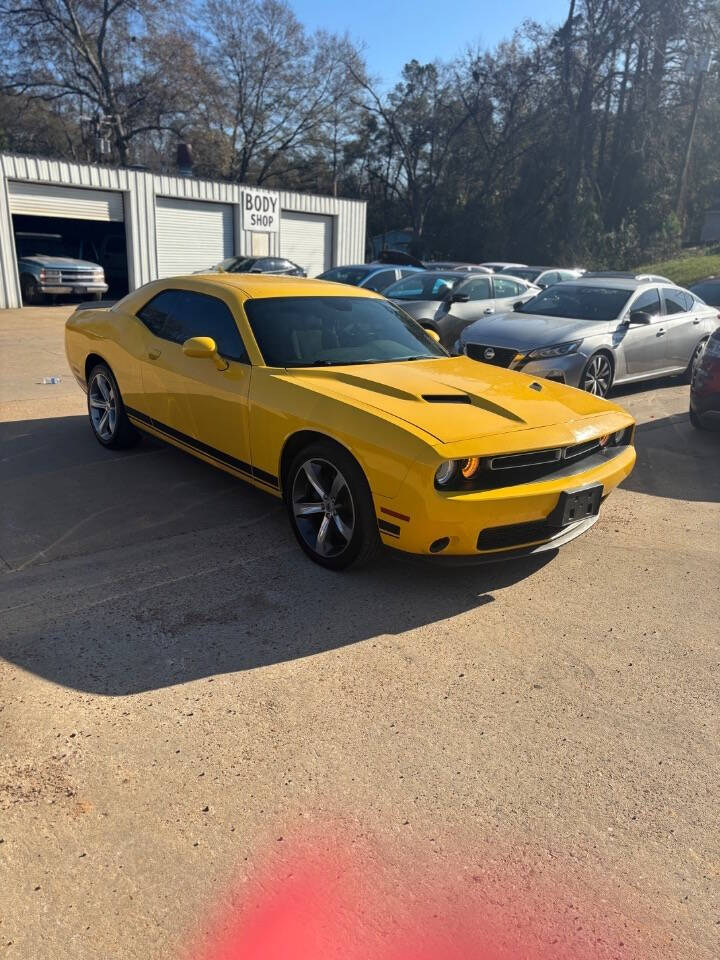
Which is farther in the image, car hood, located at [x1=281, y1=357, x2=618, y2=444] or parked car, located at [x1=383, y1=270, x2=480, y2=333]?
parked car, located at [x1=383, y1=270, x2=480, y2=333]

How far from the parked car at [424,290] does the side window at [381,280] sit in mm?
2335

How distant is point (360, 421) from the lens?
3840mm

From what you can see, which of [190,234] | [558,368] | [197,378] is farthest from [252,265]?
[197,378]

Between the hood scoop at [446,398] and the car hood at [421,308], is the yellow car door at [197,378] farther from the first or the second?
the car hood at [421,308]

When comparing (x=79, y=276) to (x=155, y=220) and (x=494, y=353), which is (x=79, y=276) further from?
(x=494, y=353)

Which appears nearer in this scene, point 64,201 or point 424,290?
point 424,290

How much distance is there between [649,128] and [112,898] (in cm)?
4796

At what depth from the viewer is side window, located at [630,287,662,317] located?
9531mm

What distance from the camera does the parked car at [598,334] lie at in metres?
8.47

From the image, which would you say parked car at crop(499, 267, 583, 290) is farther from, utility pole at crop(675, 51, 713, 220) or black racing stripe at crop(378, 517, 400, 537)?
utility pole at crop(675, 51, 713, 220)

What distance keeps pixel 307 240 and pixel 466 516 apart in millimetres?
26037

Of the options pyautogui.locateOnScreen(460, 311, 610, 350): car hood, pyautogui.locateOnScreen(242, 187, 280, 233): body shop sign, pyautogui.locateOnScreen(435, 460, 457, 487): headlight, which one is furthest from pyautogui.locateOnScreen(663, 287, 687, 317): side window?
pyautogui.locateOnScreen(242, 187, 280, 233): body shop sign

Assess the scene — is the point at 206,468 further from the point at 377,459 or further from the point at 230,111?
the point at 230,111

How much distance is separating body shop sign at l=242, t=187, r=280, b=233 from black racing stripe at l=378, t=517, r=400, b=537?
76.8 ft
